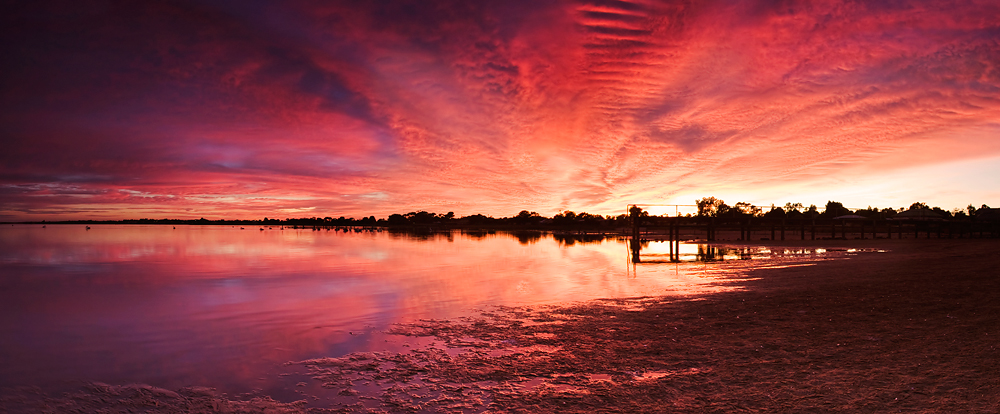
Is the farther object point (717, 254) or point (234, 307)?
point (717, 254)

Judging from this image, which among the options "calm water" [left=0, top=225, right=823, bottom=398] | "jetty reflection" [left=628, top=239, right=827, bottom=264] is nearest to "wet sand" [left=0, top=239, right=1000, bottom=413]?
"calm water" [left=0, top=225, right=823, bottom=398]

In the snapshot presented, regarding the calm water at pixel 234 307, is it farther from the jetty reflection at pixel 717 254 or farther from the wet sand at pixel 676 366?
the jetty reflection at pixel 717 254

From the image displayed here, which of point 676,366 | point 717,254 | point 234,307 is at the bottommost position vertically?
point 234,307

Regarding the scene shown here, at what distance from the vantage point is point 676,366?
646cm

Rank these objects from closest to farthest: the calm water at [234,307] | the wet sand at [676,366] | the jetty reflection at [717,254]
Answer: the wet sand at [676,366], the calm water at [234,307], the jetty reflection at [717,254]

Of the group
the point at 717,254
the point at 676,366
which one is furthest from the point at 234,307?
the point at 717,254

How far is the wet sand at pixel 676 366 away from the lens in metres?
5.23

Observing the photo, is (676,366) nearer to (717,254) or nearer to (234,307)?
(234,307)

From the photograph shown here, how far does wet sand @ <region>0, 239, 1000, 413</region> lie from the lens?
5227mm

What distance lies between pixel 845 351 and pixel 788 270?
43.1ft

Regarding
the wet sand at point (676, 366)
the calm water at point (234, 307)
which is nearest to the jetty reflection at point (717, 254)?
the calm water at point (234, 307)

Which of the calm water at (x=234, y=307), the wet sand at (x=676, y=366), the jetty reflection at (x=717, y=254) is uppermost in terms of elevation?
the jetty reflection at (x=717, y=254)

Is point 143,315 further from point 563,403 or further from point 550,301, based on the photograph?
point 563,403

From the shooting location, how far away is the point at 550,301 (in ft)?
42.4
